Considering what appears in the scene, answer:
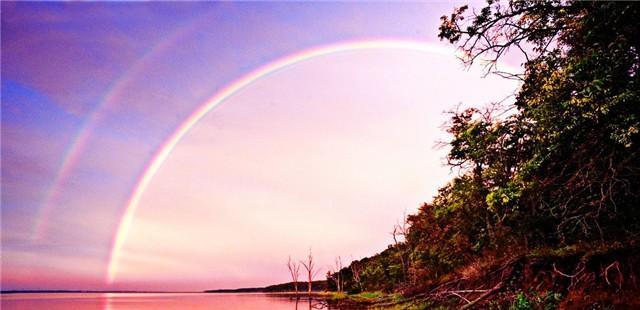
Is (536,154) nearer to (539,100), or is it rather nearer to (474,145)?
(539,100)

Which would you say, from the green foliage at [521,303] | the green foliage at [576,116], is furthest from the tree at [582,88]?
the green foliage at [521,303]

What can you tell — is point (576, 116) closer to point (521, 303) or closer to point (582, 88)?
point (582, 88)

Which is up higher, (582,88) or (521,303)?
(582,88)

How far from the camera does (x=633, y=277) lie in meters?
11.6

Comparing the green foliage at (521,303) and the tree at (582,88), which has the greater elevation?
the tree at (582,88)

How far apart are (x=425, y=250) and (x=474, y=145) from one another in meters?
27.1

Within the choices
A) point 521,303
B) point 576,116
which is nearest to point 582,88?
point 576,116

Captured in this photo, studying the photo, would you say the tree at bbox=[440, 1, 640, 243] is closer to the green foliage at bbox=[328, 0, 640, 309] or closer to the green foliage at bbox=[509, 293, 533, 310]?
the green foliage at bbox=[328, 0, 640, 309]

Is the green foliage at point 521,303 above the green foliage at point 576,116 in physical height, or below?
below

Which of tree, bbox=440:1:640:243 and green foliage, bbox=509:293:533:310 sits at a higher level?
tree, bbox=440:1:640:243

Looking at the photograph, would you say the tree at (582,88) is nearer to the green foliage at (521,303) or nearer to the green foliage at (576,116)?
the green foliage at (576,116)

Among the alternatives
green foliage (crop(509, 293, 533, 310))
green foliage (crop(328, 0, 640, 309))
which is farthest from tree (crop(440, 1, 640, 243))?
green foliage (crop(509, 293, 533, 310))

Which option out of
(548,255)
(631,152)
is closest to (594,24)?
(631,152)

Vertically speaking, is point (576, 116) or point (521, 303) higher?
point (576, 116)
